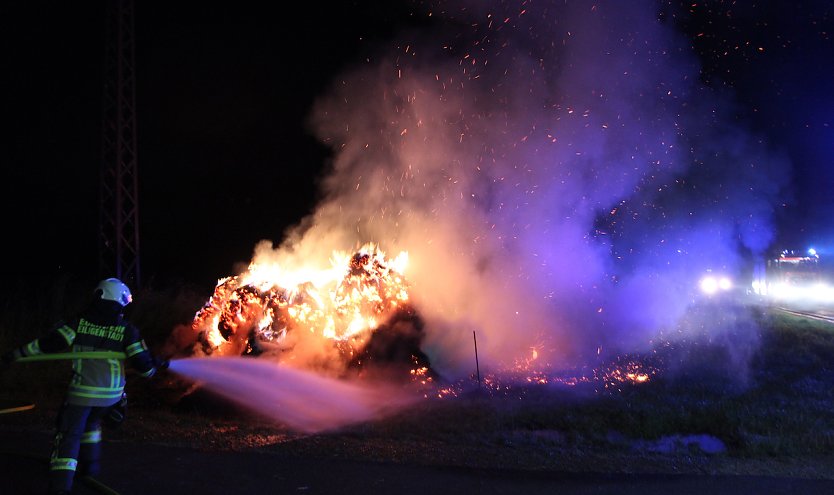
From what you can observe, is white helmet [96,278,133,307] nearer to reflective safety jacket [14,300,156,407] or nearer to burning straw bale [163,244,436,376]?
reflective safety jacket [14,300,156,407]

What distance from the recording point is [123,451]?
514cm

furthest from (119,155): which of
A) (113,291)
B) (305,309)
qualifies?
(113,291)

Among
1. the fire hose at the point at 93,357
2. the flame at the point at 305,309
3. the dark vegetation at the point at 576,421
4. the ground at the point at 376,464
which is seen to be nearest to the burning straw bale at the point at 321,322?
the flame at the point at 305,309

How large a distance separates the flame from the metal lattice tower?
8.80 ft

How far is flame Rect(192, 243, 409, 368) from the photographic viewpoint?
10.1 m

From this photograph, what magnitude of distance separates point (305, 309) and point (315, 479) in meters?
5.94

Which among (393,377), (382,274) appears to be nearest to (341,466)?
(393,377)

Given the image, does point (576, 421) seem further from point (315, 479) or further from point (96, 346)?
point (96, 346)

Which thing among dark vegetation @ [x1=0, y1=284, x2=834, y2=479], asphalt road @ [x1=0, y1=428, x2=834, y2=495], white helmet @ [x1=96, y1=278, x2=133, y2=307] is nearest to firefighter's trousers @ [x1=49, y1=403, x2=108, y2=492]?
asphalt road @ [x1=0, y1=428, x2=834, y2=495]

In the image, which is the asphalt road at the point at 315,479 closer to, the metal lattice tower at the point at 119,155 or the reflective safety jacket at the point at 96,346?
the reflective safety jacket at the point at 96,346

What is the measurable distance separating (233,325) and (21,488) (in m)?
6.16

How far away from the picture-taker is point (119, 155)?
11422 millimetres

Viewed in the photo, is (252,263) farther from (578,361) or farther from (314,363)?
(578,361)

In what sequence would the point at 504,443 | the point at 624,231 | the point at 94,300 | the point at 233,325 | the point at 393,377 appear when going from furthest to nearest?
the point at 624,231 → the point at 233,325 → the point at 393,377 → the point at 504,443 → the point at 94,300
